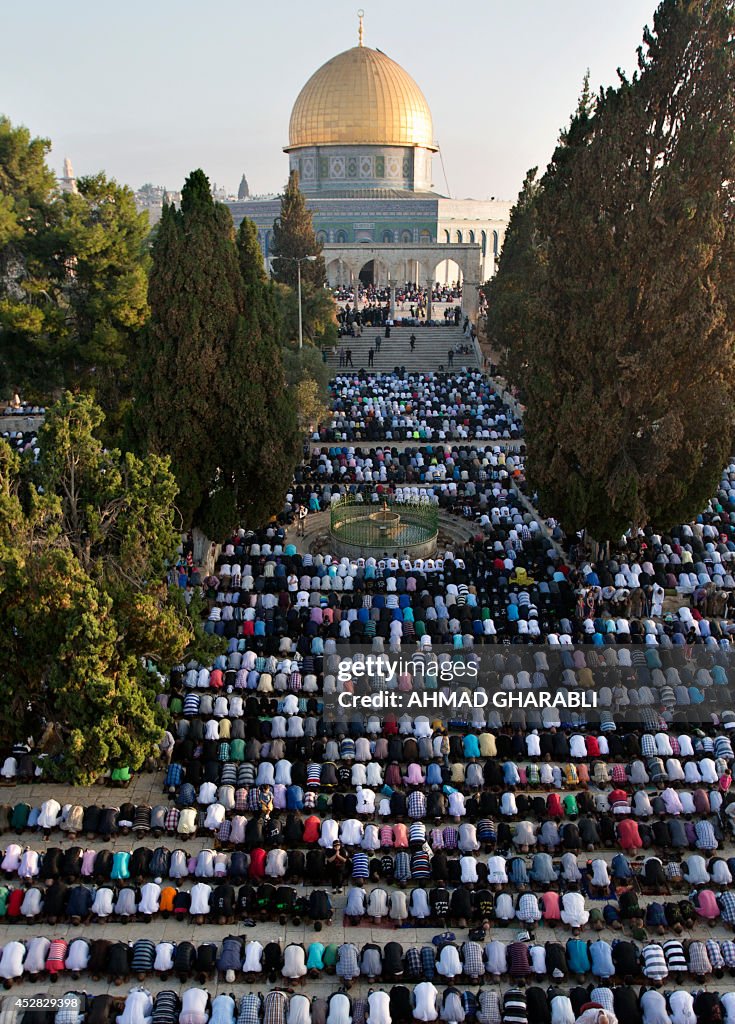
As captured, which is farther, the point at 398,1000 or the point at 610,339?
the point at 610,339

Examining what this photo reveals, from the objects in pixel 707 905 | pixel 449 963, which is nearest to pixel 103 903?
pixel 449 963

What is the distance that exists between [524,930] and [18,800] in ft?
22.7

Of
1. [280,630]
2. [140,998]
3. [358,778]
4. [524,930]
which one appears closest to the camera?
[140,998]

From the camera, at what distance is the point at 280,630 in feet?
49.3

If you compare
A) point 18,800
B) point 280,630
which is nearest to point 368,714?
point 280,630

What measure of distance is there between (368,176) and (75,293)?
1337 inches

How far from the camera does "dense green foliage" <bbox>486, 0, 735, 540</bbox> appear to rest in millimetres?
16156

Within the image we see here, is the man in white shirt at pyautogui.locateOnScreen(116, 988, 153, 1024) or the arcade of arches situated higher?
the arcade of arches

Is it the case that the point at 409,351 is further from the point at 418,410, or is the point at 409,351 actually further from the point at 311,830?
the point at 311,830

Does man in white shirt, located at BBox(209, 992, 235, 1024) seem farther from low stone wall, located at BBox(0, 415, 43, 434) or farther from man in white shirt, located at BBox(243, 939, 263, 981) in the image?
low stone wall, located at BBox(0, 415, 43, 434)

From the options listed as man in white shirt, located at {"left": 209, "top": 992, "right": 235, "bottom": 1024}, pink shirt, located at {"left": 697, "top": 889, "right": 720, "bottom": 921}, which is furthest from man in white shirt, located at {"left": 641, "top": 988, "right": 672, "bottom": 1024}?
man in white shirt, located at {"left": 209, "top": 992, "right": 235, "bottom": 1024}

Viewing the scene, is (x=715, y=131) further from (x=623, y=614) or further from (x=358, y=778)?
(x=358, y=778)

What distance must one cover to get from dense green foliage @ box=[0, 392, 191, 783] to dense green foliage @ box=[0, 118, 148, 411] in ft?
43.1

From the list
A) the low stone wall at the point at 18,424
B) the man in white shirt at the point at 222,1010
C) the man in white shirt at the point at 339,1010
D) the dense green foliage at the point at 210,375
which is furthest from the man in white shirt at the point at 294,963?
the low stone wall at the point at 18,424
